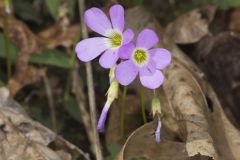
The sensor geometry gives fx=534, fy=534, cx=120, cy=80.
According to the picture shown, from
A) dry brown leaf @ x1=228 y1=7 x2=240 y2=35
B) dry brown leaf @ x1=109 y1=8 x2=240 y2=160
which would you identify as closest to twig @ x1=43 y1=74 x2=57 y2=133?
dry brown leaf @ x1=109 y1=8 x2=240 y2=160

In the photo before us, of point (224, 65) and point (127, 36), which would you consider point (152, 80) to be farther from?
point (224, 65)

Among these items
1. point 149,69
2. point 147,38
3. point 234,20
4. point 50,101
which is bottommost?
point 50,101

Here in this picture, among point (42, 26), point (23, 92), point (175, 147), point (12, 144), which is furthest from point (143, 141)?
point (42, 26)

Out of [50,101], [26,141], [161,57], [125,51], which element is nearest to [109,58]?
[125,51]

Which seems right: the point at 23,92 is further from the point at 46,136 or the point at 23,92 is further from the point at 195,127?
the point at 195,127

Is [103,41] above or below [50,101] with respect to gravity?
above

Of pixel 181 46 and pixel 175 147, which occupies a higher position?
pixel 181 46

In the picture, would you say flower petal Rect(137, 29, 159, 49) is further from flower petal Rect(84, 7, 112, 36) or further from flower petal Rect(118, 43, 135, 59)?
flower petal Rect(84, 7, 112, 36)
